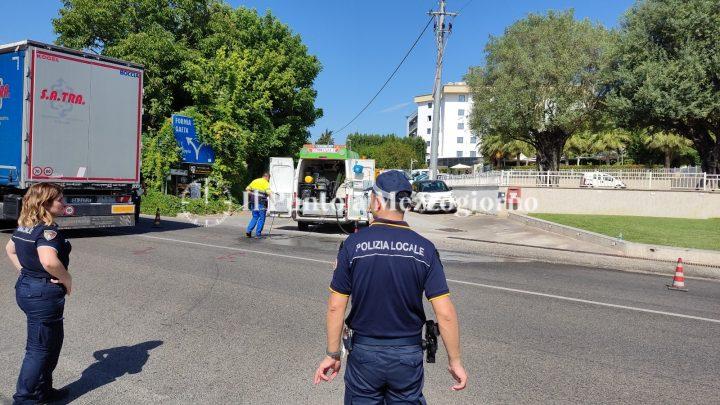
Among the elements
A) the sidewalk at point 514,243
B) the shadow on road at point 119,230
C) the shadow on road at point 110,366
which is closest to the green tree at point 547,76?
the sidewalk at point 514,243

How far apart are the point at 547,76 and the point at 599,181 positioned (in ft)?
33.3

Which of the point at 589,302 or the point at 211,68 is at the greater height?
the point at 211,68

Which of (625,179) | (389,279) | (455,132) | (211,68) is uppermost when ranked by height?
(455,132)

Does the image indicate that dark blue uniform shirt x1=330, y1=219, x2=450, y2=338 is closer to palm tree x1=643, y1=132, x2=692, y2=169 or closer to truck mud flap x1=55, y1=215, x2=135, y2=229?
truck mud flap x1=55, y1=215, x2=135, y2=229

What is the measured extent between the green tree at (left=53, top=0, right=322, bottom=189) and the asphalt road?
50.4 ft

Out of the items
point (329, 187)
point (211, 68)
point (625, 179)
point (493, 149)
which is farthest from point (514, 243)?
point (493, 149)

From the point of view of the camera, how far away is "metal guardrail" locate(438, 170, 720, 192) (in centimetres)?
2319

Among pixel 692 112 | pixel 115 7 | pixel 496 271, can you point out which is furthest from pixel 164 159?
pixel 692 112

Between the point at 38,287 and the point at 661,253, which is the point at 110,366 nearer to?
the point at 38,287

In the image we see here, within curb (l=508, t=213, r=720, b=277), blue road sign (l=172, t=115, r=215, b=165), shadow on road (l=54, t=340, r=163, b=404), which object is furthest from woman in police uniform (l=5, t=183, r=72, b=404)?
blue road sign (l=172, t=115, r=215, b=165)

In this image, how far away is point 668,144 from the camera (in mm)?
53406

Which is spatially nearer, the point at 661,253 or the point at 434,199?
the point at 661,253

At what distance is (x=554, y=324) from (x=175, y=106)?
25067 millimetres

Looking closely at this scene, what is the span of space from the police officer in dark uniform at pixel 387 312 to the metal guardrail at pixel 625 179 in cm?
2339
